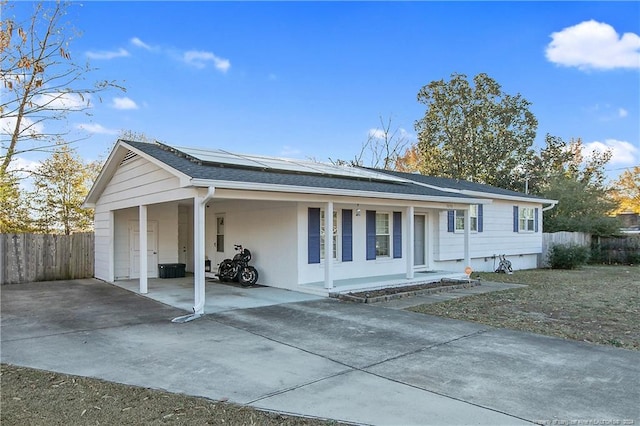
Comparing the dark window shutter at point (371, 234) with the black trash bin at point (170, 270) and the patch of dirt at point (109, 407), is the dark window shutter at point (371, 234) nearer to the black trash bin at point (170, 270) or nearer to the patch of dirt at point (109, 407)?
the black trash bin at point (170, 270)

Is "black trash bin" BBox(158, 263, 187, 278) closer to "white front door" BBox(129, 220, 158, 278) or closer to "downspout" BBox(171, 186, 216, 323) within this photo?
"white front door" BBox(129, 220, 158, 278)

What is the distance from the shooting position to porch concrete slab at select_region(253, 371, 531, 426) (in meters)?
3.51

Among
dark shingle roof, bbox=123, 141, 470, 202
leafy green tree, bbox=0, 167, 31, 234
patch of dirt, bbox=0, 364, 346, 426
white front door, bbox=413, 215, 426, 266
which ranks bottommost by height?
patch of dirt, bbox=0, 364, 346, 426

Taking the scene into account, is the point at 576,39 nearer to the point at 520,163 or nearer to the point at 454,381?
the point at 454,381

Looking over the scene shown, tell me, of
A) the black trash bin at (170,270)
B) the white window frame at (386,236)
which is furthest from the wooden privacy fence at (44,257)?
the white window frame at (386,236)

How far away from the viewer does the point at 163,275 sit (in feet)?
44.8

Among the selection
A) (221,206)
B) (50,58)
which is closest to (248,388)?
(50,58)

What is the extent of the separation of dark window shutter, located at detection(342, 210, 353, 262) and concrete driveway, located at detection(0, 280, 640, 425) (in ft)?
11.4

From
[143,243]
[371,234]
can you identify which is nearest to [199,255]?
[143,243]

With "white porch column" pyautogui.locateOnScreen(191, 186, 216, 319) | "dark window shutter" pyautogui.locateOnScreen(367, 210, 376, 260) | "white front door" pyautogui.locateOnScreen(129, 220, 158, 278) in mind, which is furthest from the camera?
"white front door" pyautogui.locateOnScreen(129, 220, 158, 278)

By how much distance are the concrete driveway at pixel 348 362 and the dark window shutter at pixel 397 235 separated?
5.04m

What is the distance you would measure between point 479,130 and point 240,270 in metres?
23.3

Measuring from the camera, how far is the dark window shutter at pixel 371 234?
484 inches

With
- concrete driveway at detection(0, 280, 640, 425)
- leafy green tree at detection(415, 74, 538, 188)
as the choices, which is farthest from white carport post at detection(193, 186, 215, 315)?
leafy green tree at detection(415, 74, 538, 188)
